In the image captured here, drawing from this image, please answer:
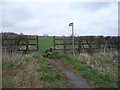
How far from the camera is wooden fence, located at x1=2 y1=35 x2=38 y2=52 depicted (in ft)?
50.8

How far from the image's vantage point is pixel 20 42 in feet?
54.4

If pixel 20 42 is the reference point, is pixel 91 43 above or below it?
below

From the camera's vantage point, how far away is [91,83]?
7359mm

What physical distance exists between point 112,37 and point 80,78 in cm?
1063

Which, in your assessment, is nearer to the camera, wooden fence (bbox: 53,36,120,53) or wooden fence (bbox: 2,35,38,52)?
wooden fence (bbox: 2,35,38,52)

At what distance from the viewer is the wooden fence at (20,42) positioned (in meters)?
15.5

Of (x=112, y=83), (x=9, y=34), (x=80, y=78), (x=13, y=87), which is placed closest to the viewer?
(x=13, y=87)

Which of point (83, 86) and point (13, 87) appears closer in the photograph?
point (13, 87)

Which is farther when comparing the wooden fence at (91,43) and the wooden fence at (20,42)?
the wooden fence at (91,43)

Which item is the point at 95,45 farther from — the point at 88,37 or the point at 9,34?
the point at 9,34

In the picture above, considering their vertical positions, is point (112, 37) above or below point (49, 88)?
above

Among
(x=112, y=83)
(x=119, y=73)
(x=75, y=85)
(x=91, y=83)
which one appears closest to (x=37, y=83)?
(x=75, y=85)

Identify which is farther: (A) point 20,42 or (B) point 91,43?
(B) point 91,43

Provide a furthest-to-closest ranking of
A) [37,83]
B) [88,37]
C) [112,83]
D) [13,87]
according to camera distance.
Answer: [88,37], [112,83], [37,83], [13,87]
